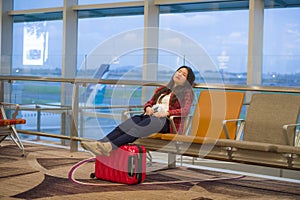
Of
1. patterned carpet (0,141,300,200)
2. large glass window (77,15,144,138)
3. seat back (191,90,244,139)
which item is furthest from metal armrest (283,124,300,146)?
large glass window (77,15,144,138)

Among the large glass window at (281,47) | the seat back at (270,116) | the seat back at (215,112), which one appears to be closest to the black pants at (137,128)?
the seat back at (215,112)

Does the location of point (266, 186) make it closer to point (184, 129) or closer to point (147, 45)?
point (184, 129)

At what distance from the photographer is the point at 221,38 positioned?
747 centimetres

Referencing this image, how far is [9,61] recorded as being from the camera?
948cm

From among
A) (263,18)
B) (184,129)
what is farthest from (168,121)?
(263,18)

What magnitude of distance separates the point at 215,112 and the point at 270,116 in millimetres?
590

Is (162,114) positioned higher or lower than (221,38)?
lower

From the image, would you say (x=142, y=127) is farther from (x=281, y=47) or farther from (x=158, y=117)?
(x=281, y=47)

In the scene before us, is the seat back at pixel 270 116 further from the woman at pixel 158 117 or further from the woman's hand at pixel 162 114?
the woman's hand at pixel 162 114

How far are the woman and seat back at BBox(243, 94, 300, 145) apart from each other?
1.90 feet

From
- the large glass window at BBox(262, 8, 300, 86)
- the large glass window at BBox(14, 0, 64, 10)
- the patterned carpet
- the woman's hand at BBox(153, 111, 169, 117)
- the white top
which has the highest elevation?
the large glass window at BBox(14, 0, 64, 10)

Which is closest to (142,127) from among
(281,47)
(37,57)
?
(281,47)

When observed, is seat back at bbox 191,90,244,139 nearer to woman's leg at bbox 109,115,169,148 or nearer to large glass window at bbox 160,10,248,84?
woman's leg at bbox 109,115,169,148

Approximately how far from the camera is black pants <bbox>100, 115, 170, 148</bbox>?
4.72 meters
